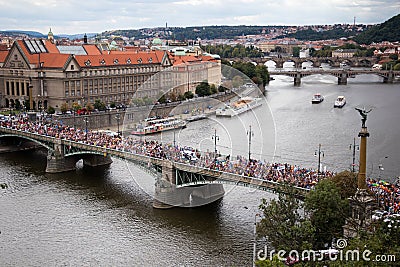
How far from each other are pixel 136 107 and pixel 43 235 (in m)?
27.4

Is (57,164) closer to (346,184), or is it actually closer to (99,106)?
(99,106)

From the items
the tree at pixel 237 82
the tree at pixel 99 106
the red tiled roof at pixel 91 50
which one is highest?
the red tiled roof at pixel 91 50

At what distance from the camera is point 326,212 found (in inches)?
750

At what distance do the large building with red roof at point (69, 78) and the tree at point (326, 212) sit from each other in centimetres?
2997

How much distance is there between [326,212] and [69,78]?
1461 inches

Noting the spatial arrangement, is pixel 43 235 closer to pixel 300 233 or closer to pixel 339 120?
pixel 300 233

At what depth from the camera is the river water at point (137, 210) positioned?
71.6 ft

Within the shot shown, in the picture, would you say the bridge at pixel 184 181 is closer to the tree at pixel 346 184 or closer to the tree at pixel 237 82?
the tree at pixel 346 184

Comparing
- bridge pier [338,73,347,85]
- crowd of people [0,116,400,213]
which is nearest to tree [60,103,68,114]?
crowd of people [0,116,400,213]

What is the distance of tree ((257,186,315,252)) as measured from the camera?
17.5 metres

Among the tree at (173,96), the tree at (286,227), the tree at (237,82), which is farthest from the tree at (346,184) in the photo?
the tree at (173,96)

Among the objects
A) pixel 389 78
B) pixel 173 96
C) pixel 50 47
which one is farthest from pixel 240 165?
pixel 389 78

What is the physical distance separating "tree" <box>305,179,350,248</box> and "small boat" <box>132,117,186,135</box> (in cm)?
2546

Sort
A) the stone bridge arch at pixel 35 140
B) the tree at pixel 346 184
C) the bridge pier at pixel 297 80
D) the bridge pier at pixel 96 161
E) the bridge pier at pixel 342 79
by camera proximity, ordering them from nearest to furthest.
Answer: the tree at pixel 346 184 < the bridge pier at pixel 96 161 < the stone bridge arch at pixel 35 140 < the bridge pier at pixel 342 79 < the bridge pier at pixel 297 80
